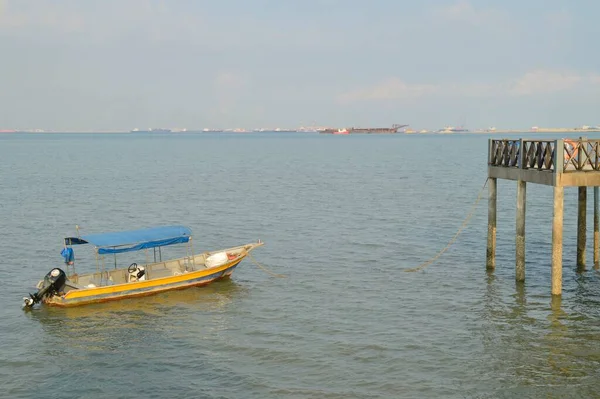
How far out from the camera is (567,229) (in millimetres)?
41906

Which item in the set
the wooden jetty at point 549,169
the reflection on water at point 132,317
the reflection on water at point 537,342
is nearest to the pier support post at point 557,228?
the wooden jetty at point 549,169

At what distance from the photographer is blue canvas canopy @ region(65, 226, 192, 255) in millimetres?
28531

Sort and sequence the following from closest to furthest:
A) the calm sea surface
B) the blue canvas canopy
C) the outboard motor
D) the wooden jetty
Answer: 1. the calm sea surface
2. the wooden jetty
3. the outboard motor
4. the blue canvas canopy

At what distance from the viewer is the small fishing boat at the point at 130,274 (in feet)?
88.8

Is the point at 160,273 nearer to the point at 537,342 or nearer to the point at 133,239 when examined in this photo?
the point at 133,239

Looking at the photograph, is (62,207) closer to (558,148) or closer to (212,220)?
(212,220)

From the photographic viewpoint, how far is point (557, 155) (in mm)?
23578

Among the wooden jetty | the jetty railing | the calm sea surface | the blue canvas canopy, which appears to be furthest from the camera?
the blue canvas canopy

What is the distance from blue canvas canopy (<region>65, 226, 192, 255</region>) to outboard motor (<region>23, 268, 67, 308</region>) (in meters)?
1.99

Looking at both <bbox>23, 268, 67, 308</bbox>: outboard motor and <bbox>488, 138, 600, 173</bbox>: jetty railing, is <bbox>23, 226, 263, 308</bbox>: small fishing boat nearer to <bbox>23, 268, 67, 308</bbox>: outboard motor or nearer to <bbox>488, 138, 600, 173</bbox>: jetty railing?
<bbox>23, 268, 67, 308</bbox>: outboard motor

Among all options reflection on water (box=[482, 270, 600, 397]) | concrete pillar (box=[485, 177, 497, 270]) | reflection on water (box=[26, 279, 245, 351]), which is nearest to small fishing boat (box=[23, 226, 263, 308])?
reflection on water (box=[26, 279, 245, 351])

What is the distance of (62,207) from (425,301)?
38.6 metres

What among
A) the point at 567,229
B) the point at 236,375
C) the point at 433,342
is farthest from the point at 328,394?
the point at 567,229

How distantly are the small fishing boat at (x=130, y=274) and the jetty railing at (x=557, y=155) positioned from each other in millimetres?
13139
